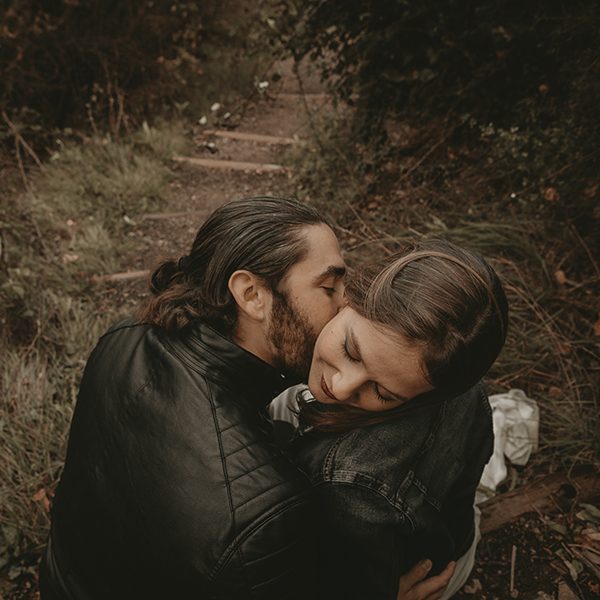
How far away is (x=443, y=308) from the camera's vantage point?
1294mm

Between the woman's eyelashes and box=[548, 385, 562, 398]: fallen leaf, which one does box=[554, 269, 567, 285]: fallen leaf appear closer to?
box=[548, 385, 562, 398]: fallen leaf

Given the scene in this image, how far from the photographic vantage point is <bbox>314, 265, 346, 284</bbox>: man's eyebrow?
1.91 meters

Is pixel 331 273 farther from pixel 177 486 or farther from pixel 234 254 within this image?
pixel 177 486

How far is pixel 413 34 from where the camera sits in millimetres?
4457

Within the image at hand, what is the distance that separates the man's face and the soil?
60.8 inches

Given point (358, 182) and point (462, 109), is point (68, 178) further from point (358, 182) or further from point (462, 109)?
point (462, 109)

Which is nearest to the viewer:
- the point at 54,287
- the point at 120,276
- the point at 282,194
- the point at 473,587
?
the point at 473,587

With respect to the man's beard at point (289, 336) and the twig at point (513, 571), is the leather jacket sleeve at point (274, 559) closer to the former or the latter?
the man's beard at point (289, 336)

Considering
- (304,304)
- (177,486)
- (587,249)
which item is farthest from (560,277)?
(177,486)

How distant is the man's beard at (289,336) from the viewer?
1.89 meters

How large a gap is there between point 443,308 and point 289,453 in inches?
31.9

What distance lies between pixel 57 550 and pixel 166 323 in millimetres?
922

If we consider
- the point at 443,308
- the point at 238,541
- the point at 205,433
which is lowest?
the point at 238,541

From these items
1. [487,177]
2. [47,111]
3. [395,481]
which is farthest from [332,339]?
[47,111]
